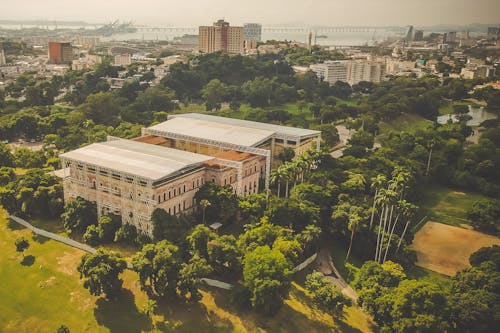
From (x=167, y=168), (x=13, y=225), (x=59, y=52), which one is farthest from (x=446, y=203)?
(x=59, y=52)

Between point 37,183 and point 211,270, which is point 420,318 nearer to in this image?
point 211,270

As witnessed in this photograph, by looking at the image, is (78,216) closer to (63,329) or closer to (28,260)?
(28,260)

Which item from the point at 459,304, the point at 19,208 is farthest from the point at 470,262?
the point at 19,208

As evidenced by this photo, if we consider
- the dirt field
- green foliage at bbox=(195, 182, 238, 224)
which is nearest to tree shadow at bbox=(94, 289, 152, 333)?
green foliage at bbox=(195, 182, 238, 224)

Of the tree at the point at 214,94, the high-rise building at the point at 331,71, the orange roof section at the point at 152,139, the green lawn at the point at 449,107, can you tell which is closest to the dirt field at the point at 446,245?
the orange roof section at the point at 152,139

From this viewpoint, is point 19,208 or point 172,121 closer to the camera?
point 19,208

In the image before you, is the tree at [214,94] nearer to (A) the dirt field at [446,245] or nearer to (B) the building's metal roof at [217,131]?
(B) the building's metal roof at [217,131]
